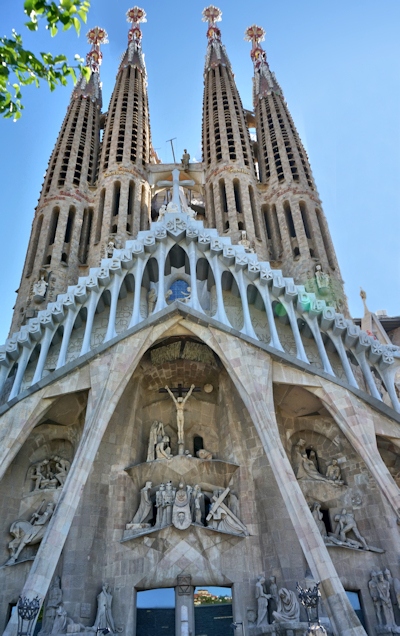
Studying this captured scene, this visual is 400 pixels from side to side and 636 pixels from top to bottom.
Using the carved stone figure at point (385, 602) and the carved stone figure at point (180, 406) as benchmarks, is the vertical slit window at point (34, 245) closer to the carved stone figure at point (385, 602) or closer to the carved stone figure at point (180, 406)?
the carved stone figure at point (180, 406)

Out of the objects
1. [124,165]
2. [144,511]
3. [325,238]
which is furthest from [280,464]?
[124,165]

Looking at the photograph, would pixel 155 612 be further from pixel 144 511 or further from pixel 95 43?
pixel 95 43

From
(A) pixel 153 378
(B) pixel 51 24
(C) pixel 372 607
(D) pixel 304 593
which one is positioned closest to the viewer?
(B) pixel 51 24

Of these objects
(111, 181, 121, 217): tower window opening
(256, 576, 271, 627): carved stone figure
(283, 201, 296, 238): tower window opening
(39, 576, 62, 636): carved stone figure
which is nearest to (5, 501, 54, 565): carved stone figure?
(39, 576, 62, 636): carved stone figure

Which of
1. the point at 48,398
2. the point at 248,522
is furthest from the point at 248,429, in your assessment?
the point at 48,398

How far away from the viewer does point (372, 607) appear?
11.9 metres

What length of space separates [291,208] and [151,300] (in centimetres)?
832

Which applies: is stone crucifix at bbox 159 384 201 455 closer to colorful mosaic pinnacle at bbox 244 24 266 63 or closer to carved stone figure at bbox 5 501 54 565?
carved stone figure at bbox 5 501 54 565

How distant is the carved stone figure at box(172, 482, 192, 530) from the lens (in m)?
12.8

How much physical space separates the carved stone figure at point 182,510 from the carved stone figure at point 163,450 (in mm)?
1016

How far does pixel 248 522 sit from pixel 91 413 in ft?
15.5

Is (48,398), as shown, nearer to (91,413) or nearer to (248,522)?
(91,413)

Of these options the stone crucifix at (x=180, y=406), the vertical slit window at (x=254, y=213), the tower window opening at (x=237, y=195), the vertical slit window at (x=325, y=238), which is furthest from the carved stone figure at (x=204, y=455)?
the tower window opening at (x=237, y=195)

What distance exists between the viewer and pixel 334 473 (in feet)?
45.6
